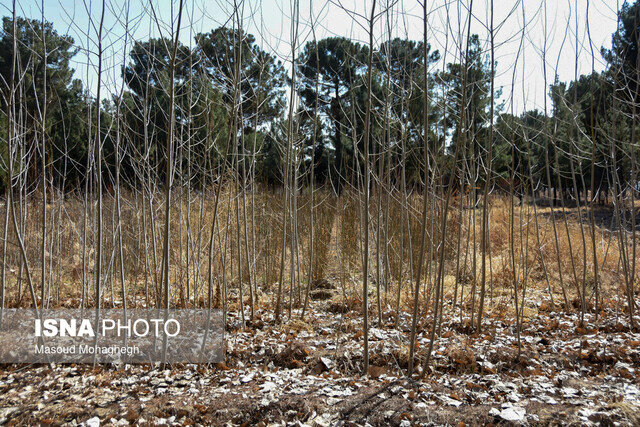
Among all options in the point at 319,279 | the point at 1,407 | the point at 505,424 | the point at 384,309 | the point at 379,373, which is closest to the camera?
the point at 505,424

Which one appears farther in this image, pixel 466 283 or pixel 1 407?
pixel 466 283

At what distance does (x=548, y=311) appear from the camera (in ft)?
16.1

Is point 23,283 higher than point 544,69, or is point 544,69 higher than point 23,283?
point 544,69

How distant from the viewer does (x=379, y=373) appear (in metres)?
3.05

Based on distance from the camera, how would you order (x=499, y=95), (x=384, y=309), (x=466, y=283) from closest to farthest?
1. (x=384, y=309)
2. (x=466, y=283)
3. (x=499, y=95)

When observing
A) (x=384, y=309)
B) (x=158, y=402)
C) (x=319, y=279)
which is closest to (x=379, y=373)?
(x=158, y=402)

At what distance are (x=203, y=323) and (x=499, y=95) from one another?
12399 mm

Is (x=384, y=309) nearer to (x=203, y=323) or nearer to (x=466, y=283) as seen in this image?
(x=203, y=323)

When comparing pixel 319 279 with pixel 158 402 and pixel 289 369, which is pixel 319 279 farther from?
pixel 158 402

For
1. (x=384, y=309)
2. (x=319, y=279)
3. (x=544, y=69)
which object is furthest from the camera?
(x=319, y=279)

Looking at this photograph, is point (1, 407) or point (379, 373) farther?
point (379, 373)

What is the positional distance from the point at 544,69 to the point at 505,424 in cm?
310

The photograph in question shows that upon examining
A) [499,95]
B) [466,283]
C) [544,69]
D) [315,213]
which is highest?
[499,95]

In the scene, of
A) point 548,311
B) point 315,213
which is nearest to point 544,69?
point 548,311
